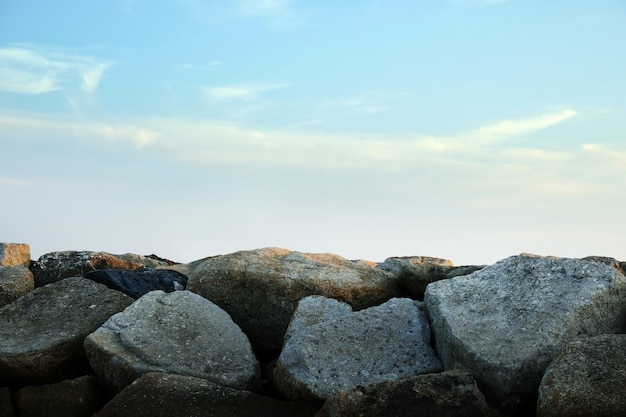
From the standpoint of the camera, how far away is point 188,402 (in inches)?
220

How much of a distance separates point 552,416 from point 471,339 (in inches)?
36.4

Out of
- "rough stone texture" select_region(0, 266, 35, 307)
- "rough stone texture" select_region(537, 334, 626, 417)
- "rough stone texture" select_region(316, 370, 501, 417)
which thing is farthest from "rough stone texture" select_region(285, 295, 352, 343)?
"rough stone texture" select_region(0, 266, 35, 307)

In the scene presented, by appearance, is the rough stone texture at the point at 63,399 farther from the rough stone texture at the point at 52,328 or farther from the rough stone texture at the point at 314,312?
the rough stone texture at the point at 314,312

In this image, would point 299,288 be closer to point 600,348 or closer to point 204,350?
point 204,350

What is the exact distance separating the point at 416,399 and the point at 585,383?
1090 mm

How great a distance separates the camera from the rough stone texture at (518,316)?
560 cm

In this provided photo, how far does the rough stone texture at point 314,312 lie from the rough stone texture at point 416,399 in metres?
1.31

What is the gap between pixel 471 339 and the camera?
5.79m

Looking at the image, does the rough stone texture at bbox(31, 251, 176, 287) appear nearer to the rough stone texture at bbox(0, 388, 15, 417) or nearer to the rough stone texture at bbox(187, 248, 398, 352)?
the rough stone texture at bbox(187, 248, 398, 352)

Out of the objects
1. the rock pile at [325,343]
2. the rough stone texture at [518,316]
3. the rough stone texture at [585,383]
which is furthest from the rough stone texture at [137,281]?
the rough stone texture at [585,383]

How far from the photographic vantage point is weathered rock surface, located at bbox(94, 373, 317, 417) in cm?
552

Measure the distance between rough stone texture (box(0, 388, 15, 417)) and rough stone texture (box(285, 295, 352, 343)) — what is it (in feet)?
7.30

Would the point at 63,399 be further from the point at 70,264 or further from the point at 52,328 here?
the point at 70,264

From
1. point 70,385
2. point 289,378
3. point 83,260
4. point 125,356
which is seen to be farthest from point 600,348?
point 83,260
